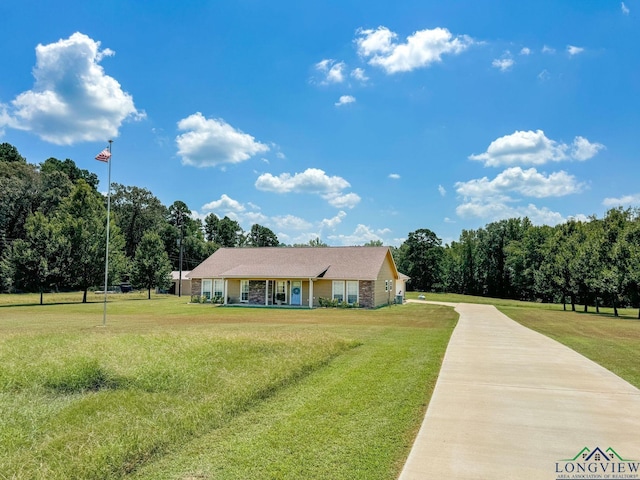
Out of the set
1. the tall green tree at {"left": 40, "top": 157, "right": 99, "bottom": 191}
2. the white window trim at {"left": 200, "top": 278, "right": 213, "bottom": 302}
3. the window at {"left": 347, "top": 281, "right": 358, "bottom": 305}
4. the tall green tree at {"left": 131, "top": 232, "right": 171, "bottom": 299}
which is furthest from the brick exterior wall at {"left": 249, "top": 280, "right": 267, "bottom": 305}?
the tall green tree at {"left": 40, "top": 157, "right": 99, "bottom": 191}

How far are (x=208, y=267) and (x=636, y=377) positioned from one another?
106 ft

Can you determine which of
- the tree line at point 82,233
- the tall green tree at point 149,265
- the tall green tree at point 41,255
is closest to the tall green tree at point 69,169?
the tree line at point 82,233

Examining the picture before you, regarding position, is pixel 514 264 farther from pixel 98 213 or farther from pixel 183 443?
pixel 183 443

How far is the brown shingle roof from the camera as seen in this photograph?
1241 inches

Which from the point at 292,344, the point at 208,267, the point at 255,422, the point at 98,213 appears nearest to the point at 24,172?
the point at 98,213

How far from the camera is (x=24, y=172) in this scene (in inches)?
2339

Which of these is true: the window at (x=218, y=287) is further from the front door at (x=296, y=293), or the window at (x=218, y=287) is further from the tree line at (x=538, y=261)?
the tree line at (x=538, y=261)

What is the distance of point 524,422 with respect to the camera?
18.4 ft

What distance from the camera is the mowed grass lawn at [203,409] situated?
4.25 m

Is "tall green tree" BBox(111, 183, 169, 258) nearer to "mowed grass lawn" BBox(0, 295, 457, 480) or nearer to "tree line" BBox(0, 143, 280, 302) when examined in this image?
"tree line" BBox(0, 143, 280, 302)

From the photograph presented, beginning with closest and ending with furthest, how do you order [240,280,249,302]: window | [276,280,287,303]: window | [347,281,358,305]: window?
[347,281,358,305]: window, [276,280,287,303]: window, [240,280,249,302]: window

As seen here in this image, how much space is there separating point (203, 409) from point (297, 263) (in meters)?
28.7
